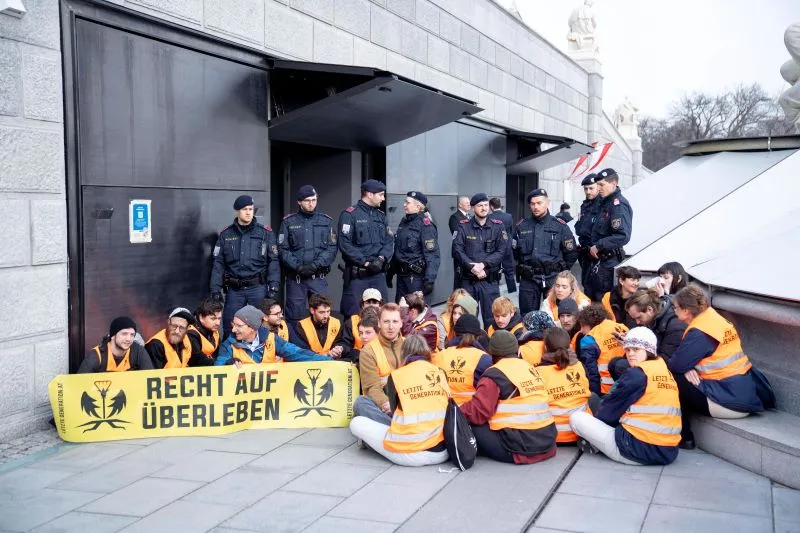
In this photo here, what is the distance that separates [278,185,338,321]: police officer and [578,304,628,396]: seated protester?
3.09 metres

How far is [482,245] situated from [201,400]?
4396mm

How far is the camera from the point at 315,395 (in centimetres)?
716

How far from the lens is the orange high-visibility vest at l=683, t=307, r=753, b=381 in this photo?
637 centimetres

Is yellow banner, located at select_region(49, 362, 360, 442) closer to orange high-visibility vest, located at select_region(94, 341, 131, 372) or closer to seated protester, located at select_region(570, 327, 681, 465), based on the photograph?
orange high-visibility vest, located at select_region(94, 341, 131, 372)

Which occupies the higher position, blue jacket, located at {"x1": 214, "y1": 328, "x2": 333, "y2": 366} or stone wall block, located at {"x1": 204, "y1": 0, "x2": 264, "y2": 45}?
stone wall block, located at {"x1": 204, "y1": 0, "x2": 264, "y2": 45}

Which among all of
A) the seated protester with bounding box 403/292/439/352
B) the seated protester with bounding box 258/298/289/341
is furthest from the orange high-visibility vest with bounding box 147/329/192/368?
the seated protester with bounding box 403/292/439/352

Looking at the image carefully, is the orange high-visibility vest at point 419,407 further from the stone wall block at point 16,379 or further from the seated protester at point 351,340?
the stone wall block at point 16,379

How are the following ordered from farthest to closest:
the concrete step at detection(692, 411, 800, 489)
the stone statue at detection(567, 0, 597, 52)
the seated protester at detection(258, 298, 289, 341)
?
the stone statue at detection(567, 0, 597, 52)
the seated protester at detection(258, 298, 289, 341)
the concrete step at detection(692, 411, 800, 489)

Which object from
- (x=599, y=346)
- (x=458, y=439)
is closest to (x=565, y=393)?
(x=599, y=346)

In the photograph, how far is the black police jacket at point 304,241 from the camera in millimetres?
9047

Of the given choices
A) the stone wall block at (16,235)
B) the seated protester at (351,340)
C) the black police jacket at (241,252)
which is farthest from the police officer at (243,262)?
the stone wall block at (16,235)

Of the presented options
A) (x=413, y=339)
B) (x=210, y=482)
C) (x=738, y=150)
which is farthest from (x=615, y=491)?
(x=738, y=150)

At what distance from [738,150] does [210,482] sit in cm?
1016

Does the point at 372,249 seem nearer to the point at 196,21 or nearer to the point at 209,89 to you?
the point at 209,89
